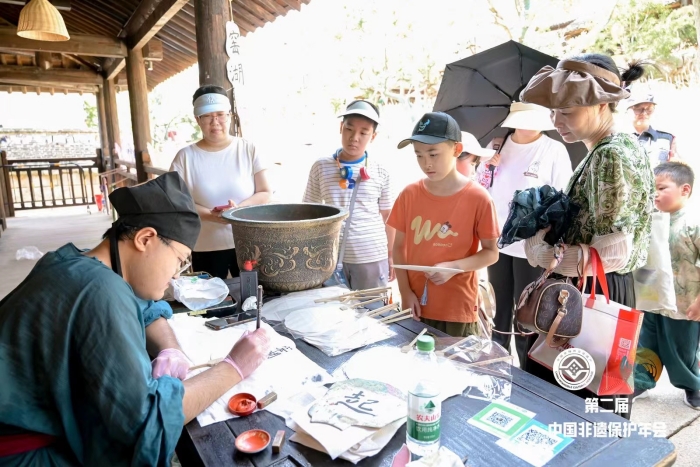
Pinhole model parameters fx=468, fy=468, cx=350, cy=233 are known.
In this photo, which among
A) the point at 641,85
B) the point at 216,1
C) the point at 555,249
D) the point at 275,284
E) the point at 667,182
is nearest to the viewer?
the point at 555,249

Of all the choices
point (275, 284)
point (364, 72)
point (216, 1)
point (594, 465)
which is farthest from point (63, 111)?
point (594, 465)

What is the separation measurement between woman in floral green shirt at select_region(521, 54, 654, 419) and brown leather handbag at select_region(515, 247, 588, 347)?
0.11 metres

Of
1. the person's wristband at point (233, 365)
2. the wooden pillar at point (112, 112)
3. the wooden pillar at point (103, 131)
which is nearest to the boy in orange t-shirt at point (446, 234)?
the person's wristband at point (233, 365)

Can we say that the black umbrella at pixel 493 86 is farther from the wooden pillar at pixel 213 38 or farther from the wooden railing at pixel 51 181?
the wooden railing at pixel 51 181

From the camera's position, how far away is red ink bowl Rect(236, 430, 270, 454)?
1016 millimetres

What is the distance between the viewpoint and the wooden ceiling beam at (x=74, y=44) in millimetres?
6438

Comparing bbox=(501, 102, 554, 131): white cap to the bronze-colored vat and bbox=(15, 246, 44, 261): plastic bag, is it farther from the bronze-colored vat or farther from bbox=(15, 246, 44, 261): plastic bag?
bbox=(15, 246, 44, 261): plastic bag

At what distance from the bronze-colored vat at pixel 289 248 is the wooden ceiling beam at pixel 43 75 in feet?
30.2

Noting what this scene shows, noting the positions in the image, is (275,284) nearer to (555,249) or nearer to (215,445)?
(215,445)

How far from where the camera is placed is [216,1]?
3352 millimetres

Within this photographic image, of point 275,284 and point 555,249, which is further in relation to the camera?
point 275,284

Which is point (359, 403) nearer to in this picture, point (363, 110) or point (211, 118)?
point (363, 110)

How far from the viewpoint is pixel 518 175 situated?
2.72m

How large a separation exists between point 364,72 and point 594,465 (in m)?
14.0
